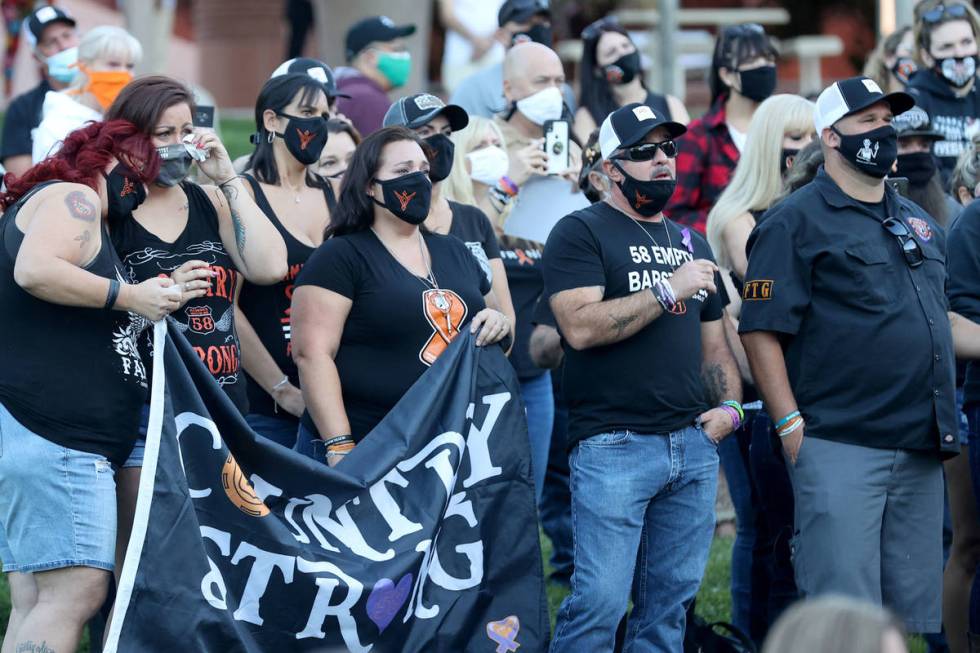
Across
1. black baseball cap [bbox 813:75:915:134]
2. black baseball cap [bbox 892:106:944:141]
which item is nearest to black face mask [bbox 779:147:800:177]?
black baseball cap [bbox 892:106:944:141]

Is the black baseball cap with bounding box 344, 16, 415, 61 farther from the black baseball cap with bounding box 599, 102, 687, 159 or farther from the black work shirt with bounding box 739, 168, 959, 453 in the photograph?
the black work shirt with bounding box 739, 168, 959, 453

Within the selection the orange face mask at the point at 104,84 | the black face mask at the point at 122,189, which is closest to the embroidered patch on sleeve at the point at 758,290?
the black face mask at the point at 122,189

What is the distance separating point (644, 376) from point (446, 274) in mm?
794

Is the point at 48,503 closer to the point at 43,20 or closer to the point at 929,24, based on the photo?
the point at 43,20

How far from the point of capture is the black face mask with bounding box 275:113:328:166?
6.14m

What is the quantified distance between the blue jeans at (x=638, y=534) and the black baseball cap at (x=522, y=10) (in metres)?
4.10

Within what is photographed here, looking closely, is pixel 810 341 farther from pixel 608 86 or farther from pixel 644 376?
pixel 608 86

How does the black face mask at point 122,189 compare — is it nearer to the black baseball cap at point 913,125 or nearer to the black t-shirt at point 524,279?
the black t-shirt at point 524,279

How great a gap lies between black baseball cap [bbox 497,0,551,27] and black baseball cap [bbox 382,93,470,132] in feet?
9.27

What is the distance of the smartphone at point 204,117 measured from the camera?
589 cm

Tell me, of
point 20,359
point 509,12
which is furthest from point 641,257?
point 509,12

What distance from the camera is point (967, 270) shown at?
5.96 meters

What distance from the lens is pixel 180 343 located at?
16.8 ft

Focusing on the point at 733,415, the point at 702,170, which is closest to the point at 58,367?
the point at 733,415
